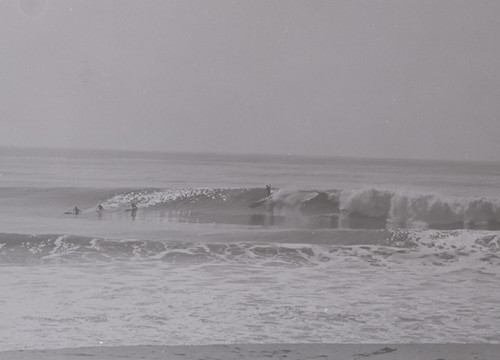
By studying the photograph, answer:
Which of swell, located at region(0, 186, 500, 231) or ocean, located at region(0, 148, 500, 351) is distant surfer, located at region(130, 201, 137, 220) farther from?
ocean, located at region(0, 148, 500, 351)

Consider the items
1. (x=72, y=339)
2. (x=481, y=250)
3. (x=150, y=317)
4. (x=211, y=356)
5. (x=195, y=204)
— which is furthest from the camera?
(x=195, y=204)

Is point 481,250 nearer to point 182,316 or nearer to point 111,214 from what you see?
point 182,316

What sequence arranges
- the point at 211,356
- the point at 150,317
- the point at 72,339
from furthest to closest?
the point at 150,317, the point at 72,339, the point at 211,356

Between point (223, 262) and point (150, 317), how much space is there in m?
4.69

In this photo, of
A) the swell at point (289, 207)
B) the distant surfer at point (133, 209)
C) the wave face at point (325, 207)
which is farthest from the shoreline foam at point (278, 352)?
the distant surfer at point (133, 209)

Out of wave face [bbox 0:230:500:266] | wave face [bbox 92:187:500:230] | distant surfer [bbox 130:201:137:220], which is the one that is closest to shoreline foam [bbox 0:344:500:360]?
wave face [bbox 0:230:500:266]

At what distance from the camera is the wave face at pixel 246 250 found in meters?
12.7

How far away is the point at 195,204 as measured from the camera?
86.2ft

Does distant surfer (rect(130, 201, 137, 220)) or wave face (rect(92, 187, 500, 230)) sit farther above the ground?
wave face (rect(92, 187, 500, 230))

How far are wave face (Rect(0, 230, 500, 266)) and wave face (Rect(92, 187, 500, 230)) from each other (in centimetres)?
567

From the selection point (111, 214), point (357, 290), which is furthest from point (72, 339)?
point (111, 214)

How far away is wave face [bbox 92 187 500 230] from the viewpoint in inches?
878

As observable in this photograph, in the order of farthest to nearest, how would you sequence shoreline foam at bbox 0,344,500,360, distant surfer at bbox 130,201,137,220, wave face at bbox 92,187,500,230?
distant surfer at bbox 130,201,137,220 → wave face at bbox 92,187,500,230 → shoreline foam at bbox 0,344,500,360

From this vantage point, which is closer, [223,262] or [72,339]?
[72,339]
